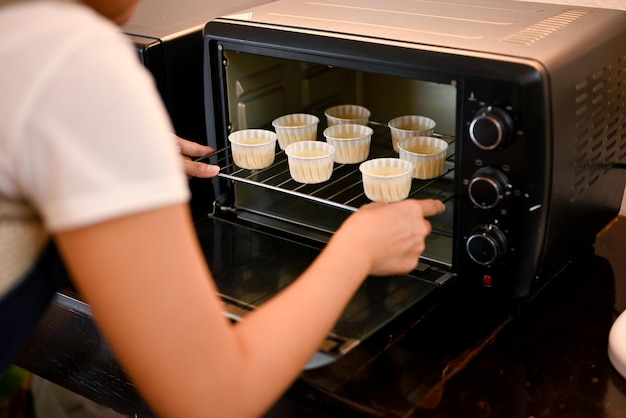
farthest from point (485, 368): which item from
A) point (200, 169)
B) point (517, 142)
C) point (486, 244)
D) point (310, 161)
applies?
point (200, 169)

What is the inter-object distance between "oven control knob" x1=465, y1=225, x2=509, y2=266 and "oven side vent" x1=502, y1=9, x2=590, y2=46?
0.75ft

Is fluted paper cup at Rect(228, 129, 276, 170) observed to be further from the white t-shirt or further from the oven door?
the white t-shirt

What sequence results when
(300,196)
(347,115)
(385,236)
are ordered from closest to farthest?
(385,236) < (300,196) < (347,115)

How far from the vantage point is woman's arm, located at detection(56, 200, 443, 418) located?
60 centimetres

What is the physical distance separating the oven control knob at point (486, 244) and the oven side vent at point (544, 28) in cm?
23

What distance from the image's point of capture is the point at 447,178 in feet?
4.03

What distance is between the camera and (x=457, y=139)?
0.95m

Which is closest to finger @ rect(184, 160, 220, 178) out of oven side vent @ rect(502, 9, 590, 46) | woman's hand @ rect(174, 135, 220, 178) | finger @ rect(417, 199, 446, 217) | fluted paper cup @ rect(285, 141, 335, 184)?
woman's hand @ rect(174, 135, 220, 178)

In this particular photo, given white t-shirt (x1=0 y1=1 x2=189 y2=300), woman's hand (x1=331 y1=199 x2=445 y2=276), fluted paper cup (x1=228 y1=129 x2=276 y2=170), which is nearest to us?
white t-shirt (x1=0 y1=1 x2=189 y2=300)

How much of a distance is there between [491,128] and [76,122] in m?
0.50

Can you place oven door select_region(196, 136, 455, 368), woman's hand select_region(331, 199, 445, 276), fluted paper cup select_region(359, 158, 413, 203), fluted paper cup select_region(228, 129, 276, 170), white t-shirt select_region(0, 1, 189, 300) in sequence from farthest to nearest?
fluted paper cup select_region(228, 129, 276, 170) → fluted paper cup select_region(359, 158, 413, 203) → oven door select_region(196, 136, 455, 368) → woman's hand select_region(331, 199, 445, 276) → white t-shirt select_region(0, 1, 189, 300)

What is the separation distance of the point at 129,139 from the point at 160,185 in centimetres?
4

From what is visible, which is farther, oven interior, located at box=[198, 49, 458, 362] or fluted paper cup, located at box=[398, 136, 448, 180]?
fluted paper cup, located at box=[398, 136, 448, 180]

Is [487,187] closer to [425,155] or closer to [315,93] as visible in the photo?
[425,155]
